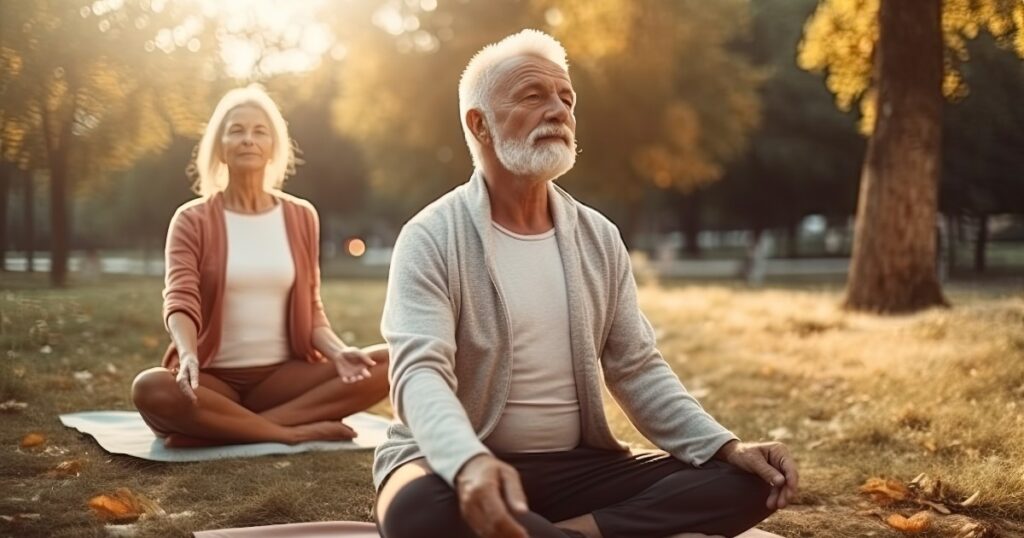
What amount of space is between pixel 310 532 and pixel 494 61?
1.96m

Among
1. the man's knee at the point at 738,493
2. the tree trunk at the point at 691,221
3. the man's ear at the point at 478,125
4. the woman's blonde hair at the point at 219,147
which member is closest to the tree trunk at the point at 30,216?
the woman's blonde hair at the point at 219,147

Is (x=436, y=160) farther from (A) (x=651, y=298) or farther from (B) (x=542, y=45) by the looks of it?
(B) (x=542, y=45)

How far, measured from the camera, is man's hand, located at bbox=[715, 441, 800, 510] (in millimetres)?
3086

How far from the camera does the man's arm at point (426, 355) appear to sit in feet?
8.85

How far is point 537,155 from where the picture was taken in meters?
3.22

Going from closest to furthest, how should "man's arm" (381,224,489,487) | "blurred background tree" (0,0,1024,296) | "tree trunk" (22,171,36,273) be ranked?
"man's arm" (381,224,489,487) → "blurred background tree" (0,0,1024,296) → "tree trunk" (22,171,36,273)

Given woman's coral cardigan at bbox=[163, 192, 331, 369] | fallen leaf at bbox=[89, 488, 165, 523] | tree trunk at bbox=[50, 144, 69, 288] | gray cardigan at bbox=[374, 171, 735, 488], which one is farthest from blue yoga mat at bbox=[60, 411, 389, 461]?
tree trunk at bbox=[50, 144, 69, 288]

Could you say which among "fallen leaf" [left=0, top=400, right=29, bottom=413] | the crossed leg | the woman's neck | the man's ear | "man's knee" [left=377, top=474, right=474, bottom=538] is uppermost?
the man's ear

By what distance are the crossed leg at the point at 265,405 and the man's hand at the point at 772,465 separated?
289 centimetres

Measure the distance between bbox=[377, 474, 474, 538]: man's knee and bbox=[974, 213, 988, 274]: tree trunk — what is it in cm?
1209

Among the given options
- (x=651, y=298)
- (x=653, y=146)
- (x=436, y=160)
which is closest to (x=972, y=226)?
(x=651, y=298)

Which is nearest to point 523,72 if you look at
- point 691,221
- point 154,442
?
point 154,442

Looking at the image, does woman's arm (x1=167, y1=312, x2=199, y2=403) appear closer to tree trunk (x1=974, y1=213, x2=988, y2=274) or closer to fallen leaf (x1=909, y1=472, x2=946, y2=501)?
fallen leaf (x1=909, y1=472, x2=946, y2=501)

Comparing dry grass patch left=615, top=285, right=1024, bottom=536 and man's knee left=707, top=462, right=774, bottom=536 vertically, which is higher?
man's knee left=707, top=462, right=774, bottom=536
